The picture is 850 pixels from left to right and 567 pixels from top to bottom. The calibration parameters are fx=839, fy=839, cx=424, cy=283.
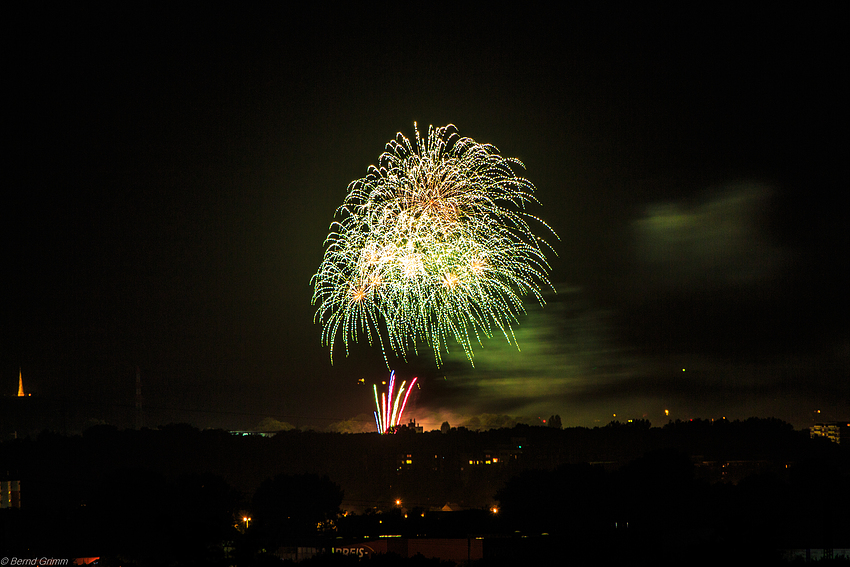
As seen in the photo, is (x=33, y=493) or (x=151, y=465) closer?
(x=33, y=493)

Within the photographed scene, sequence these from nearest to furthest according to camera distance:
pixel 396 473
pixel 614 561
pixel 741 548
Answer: pixel 741 548
pixel 614 561
pixel 396 473

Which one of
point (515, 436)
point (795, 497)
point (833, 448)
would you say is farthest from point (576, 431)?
point (795, 497)

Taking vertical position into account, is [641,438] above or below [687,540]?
above

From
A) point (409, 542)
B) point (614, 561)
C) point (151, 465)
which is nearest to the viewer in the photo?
point (614, 561)

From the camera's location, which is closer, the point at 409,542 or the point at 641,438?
the point at 409,542

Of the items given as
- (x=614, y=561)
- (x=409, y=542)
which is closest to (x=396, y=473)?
(x=409, y=542)

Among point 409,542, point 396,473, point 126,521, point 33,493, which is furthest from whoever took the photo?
point 396,473

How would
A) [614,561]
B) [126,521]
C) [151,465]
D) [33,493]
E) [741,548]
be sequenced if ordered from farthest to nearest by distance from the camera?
[151,465], [33,493], [126,521], [614,561], [741,548]

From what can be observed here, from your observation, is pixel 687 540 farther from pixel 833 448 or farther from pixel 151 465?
pixel 833 448

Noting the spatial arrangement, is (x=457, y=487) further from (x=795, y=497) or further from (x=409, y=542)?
(x=409, y=542)
